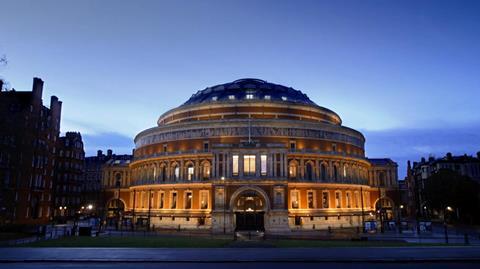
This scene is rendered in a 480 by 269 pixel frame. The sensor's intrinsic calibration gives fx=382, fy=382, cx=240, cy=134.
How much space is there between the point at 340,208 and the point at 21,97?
2264 inches

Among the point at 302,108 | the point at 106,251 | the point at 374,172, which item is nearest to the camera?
the point at 106,251

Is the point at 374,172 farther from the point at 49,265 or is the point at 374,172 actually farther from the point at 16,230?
the point at 49,265

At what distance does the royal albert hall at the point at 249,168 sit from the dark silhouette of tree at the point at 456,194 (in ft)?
40.3

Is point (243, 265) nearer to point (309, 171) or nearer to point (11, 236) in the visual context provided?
point (11, 236)

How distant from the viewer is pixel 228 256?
22.2 metres

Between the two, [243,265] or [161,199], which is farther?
[161,199]

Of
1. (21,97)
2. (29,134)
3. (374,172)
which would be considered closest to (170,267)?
(29,134)

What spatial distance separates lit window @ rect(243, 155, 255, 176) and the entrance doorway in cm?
275

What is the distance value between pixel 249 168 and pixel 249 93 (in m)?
18.7

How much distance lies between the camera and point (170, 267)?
62.2 ft

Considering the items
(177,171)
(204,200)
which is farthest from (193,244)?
(177,171)

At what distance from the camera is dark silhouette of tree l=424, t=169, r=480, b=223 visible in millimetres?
65688

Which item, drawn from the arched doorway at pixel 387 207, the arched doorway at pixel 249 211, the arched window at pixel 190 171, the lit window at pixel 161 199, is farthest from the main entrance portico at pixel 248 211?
the arched doorway at pixel 387 207

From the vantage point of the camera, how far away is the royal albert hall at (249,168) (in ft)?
167
